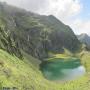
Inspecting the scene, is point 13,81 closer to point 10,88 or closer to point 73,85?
point 10,88

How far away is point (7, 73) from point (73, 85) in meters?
39.9

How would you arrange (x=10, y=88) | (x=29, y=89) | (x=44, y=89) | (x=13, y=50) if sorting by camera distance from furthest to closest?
(x=13, y=50)
(x=44, y=89)
(x=29, y=89)
(x=10, y=88)

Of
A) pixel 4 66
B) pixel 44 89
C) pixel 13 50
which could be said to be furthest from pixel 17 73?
pixel 13 50

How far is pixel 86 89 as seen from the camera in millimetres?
110688

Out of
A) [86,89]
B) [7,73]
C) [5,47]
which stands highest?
[5,47]

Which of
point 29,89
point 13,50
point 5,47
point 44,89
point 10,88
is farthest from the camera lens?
point 13,50

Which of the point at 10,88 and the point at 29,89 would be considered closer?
the point at 10,88

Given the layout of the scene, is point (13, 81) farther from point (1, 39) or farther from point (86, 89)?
point (1, 39)

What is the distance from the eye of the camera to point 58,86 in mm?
127500

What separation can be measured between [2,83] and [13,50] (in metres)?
90.2

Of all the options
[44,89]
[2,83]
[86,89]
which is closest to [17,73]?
[44,89]

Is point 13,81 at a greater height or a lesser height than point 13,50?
lesser

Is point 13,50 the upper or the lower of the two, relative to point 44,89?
upper

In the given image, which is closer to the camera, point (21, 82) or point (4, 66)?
point (21, 82)
